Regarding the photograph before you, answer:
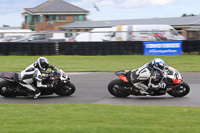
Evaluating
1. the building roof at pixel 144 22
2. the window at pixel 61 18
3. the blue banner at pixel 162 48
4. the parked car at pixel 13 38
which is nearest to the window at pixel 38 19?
the window at pixel 61 18

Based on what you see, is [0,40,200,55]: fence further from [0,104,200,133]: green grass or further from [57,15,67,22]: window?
[57,15,67,22]: window

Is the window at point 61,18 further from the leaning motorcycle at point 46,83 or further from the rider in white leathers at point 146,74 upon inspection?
the rider in white leathers at point 146,74

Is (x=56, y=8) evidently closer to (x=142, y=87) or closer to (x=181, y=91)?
(x=142, y=87)

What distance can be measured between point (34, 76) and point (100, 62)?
9.97 meters

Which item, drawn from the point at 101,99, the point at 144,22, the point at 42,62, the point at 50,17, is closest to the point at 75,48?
the point at 42,62

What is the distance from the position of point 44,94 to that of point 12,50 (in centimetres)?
1336

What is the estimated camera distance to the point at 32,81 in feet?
32.7

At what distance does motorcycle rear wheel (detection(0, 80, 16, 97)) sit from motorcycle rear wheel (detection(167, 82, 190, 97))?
15.5ft

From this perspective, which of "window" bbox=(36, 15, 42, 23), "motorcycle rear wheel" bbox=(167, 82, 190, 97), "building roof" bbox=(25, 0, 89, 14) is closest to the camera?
"motorcycle rear wheel" bbox=(167, 82, 190, 97)

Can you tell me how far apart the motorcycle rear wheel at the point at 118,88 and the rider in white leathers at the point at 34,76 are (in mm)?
1980

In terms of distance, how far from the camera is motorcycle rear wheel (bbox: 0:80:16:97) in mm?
10098

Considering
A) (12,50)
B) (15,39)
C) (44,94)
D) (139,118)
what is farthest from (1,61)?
(139,118)

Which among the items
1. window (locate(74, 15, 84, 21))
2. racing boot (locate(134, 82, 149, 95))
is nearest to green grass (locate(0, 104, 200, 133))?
racing boot (locate(134, 82, 149, 95))

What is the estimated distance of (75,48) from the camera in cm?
2255
